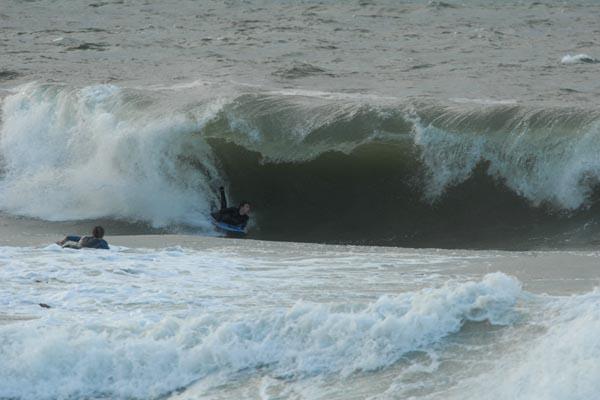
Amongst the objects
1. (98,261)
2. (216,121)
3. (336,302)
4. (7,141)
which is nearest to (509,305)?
(336,302)

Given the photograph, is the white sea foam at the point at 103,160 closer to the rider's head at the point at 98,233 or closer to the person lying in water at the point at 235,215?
the person lying in water at the point at 235,215

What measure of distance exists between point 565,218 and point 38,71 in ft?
41.1

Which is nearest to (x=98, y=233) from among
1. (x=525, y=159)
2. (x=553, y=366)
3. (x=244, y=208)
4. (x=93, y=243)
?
(x=93, y=243)

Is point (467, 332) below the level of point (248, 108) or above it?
below

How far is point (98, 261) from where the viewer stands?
11.4 m

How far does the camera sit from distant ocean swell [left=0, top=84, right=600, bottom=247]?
16297 millimetres

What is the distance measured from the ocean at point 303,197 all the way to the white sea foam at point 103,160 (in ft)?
0.13

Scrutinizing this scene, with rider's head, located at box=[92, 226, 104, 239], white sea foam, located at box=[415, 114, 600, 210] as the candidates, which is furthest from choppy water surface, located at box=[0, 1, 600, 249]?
rider's head, located at box=[92, 226, 104, 239]

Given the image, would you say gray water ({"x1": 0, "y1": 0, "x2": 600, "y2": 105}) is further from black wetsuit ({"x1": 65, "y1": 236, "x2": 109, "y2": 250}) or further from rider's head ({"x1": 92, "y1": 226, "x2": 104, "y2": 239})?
black wetsuit ({"x1": 65, "y1": 236, "x2": 109, "y2": 250})

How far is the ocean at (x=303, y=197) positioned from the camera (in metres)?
8.38

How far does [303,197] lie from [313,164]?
0.55 metres

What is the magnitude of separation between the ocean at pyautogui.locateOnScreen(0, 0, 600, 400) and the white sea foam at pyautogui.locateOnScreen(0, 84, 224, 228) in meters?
0.04

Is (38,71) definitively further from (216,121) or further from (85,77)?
(216,121)

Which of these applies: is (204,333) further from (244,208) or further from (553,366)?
(244,208)
